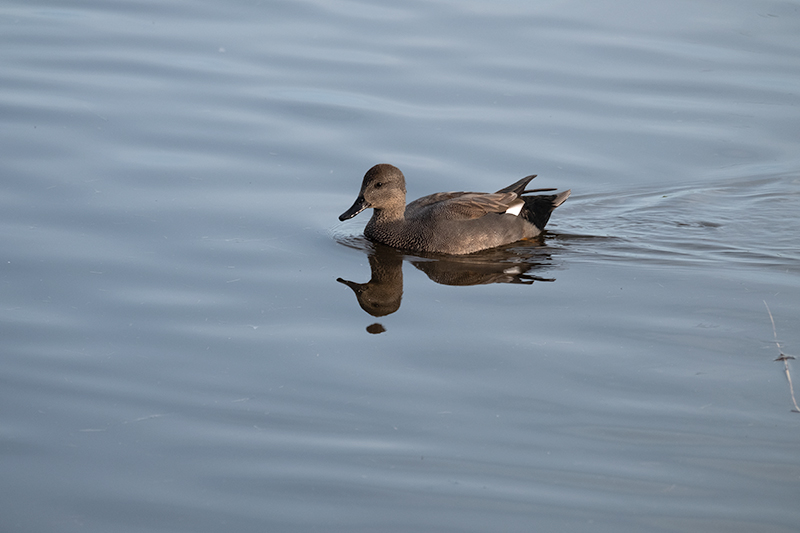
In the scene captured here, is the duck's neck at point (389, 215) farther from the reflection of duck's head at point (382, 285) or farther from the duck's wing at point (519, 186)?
the duck's wing at point (519, 186)

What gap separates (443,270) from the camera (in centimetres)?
783

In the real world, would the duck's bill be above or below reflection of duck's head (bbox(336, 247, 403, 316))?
above

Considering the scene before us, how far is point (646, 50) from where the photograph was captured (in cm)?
1281

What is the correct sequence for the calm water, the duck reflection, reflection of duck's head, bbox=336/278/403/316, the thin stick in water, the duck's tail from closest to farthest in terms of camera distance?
1. the calm water
2. the thin stick in water
3. reflection of duck's head, bbox=336/278/403/316
4. the duck reflection
5. the duck's tail

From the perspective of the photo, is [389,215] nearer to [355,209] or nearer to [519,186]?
[355,209]

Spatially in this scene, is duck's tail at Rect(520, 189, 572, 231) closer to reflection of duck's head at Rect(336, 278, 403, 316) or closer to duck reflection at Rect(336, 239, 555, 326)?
duck reflection at Rect(336, 239, 555, 326)

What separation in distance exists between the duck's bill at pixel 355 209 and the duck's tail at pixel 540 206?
146cm

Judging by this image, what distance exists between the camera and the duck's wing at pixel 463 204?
8.21 m

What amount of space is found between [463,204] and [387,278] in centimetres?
109

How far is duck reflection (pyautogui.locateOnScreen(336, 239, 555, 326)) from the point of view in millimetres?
7098

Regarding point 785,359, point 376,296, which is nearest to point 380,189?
point 376,296

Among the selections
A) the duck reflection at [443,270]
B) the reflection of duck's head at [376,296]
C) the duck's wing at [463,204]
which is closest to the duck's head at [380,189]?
the duck's wing at [463,204]

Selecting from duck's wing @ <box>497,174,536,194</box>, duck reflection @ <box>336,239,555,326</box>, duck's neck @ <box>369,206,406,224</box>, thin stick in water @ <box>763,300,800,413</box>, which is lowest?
thin stick in water @ <box>763,300,800,413</box>

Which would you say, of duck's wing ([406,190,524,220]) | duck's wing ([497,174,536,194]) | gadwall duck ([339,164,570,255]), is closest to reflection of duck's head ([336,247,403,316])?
gadwall duck ([339,164,570,255])
